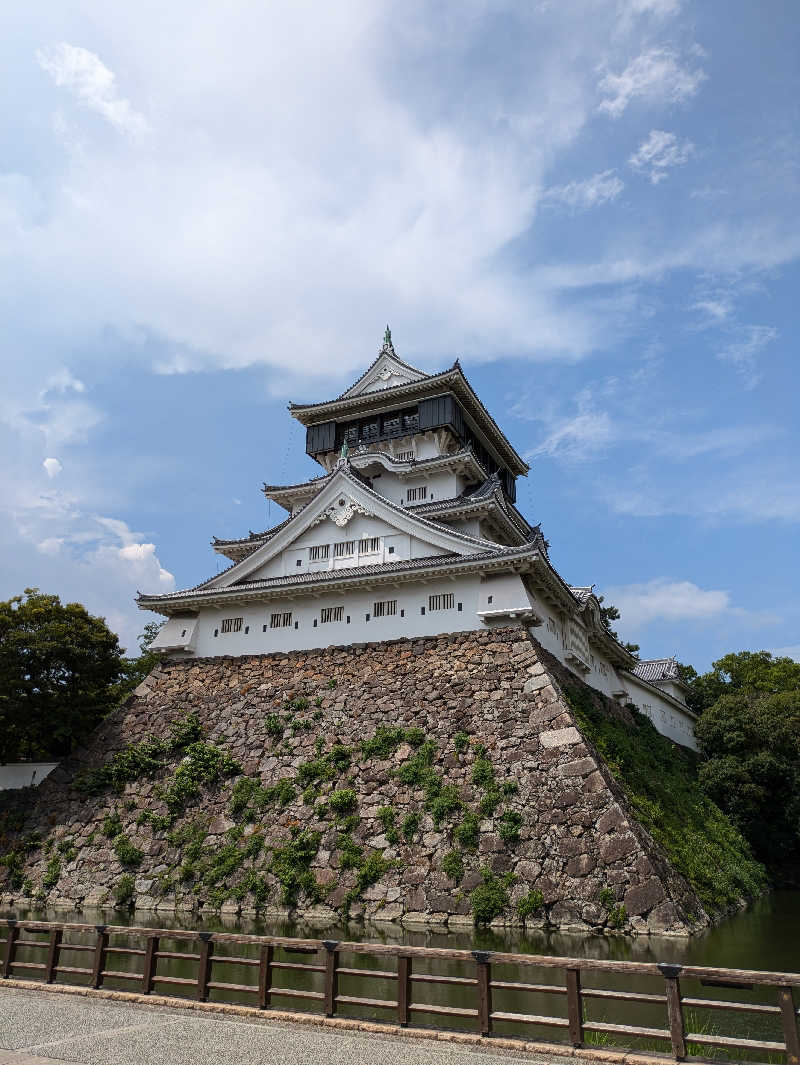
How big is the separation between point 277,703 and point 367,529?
18.6 ft

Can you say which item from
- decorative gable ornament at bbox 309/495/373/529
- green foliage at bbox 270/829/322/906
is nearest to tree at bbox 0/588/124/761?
decorative gable ornament at bbox 309/495/373/529

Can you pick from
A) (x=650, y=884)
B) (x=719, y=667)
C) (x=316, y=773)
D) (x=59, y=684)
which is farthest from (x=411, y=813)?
(x=719, y=667)

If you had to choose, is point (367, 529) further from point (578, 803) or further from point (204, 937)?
point (204, 937)

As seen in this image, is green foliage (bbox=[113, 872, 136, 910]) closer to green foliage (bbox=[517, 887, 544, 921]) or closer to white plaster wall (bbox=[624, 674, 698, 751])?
green foliage (bbox=[517, 887, 544, 921])

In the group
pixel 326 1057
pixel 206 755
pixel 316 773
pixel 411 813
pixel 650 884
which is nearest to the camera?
pixel 326 1057

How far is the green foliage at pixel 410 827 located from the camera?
578 inches

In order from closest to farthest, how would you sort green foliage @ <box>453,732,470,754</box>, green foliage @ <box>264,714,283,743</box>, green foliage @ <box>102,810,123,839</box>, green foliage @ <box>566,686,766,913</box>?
green foliage @ <box>566,686,766,913</box>, green foliage @ <box>453,732,470,754</box>, green foliage @ <box>102,810,123,839</box>, green foliage @ <box>264,714,283,743</box>

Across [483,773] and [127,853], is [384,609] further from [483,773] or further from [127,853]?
[127,853]

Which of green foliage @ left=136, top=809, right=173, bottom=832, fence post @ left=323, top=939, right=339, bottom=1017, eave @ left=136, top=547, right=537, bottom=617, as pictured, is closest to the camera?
fence post @ left=323, top=939, right=339, bottom=1017

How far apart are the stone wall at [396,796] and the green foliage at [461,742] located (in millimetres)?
41

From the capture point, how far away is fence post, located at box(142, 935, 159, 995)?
7.74 metres

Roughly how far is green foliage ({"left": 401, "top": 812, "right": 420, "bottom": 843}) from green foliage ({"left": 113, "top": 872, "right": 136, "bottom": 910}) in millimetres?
6359

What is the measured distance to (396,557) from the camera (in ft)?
67.7

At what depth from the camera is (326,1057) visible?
5770mm
